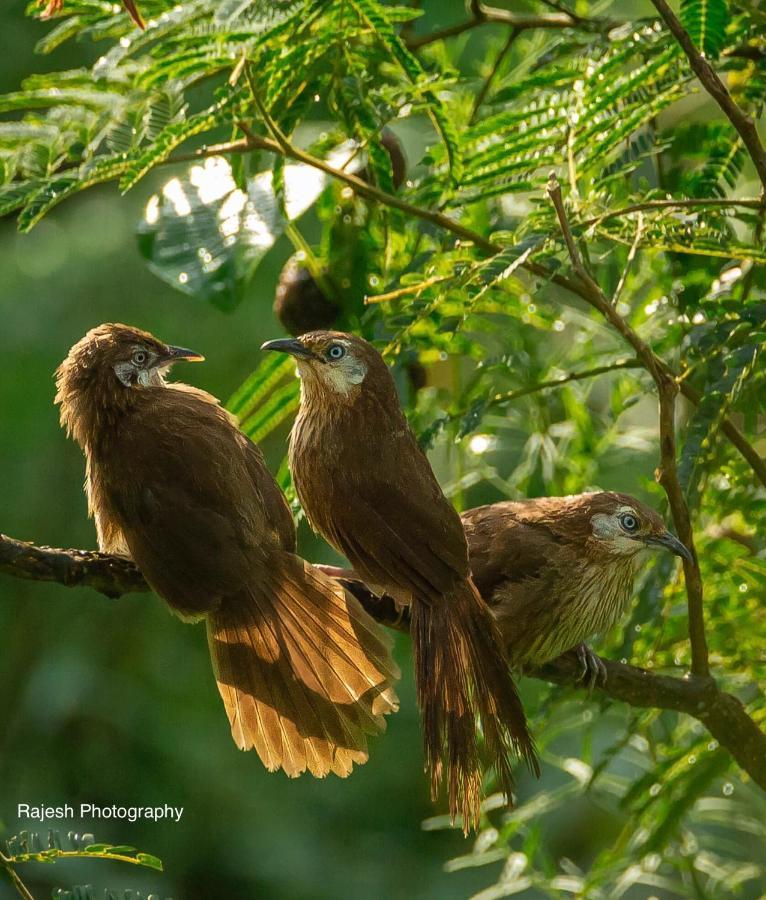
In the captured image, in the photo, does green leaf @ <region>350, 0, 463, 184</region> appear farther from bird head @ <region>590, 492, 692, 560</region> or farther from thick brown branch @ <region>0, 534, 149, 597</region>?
thick brown branch @ <region>0, 534, 149, 597</region>

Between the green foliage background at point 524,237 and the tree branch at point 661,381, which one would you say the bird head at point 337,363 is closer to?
the green foliage background at point 524,237

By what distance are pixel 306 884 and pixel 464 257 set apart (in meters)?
4.16

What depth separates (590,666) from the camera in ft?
10.5

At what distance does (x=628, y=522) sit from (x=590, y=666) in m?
0.42

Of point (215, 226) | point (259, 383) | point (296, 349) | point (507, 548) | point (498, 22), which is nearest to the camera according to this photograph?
point (296, 349)

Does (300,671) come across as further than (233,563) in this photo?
Yes

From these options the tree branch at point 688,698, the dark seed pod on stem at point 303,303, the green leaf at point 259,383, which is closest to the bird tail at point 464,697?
the tree branch at point 688,698

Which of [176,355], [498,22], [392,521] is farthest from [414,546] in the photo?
[498,22]

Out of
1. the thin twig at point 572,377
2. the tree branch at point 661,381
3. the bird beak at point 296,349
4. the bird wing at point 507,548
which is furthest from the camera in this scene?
the bird wing at point 507,548

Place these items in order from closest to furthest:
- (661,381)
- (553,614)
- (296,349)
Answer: (661,381) → (296,349) → (553,614)

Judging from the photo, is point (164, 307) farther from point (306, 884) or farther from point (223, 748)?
point (306, 884)

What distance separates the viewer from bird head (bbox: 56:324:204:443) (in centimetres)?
283

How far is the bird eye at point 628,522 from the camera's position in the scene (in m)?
3.40

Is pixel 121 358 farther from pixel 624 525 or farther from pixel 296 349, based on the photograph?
pixel 624 525
